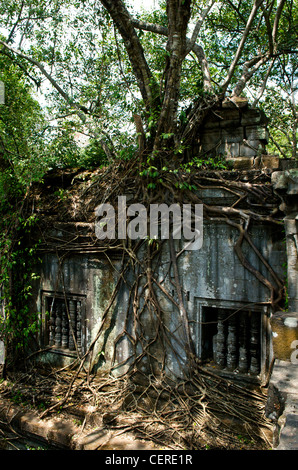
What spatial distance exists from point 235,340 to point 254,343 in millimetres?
252

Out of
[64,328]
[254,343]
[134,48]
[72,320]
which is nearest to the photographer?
[254,343]

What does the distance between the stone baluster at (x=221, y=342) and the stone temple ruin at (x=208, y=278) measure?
0.04 ft

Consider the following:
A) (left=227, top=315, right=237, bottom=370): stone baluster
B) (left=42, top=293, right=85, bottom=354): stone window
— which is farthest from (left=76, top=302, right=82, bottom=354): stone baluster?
(left=227, top=315, right=237, bottom=370): stone baluster

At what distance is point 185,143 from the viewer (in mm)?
5188

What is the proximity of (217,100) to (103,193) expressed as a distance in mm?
2267

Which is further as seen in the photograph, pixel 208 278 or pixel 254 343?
pixel 208 278

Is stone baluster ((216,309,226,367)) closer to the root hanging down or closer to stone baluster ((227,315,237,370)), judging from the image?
stone baluster ((227,315,237,370))

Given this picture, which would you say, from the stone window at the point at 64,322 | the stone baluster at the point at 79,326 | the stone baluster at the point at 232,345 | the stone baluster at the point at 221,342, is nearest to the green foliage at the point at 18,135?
the stone window at the point at 64,322

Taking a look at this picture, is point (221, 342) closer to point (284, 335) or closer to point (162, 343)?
point (162, 343)

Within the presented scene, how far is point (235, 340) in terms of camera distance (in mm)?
4352

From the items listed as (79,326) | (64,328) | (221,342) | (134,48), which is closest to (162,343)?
(221,342)

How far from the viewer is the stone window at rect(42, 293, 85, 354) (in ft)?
18.0

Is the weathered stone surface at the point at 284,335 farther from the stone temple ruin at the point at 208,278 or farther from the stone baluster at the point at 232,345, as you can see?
the stone baluster at the point at 232,345

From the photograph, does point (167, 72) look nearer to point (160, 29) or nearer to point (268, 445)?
point (160, 29)
